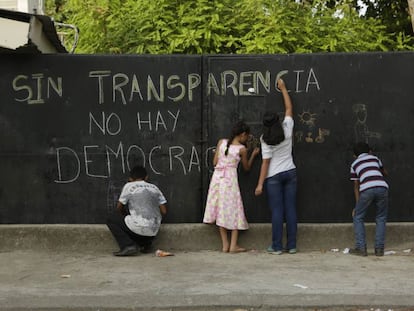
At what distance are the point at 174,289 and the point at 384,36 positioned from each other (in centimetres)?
631

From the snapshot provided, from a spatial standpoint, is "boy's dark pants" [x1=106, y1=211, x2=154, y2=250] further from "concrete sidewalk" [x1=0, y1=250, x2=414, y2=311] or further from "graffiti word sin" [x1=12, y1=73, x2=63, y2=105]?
"graffiti word sin" [x1=12, y1=73, x2=63, y2=105]

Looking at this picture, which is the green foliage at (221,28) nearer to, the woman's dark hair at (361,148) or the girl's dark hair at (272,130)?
the girl's dark hair at (272,130)

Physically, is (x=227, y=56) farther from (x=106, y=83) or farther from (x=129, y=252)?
(x=129, y=252)

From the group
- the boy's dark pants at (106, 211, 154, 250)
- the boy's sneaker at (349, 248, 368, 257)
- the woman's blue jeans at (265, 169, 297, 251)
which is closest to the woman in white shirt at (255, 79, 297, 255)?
the woman's blue jeans at (265, 169, 297, 251)

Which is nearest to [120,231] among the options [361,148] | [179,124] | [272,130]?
[179,124]

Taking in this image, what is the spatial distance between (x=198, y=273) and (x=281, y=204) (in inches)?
55.1

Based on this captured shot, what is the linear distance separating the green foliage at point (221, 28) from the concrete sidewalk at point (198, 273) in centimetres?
302

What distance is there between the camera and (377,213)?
22.9 feet

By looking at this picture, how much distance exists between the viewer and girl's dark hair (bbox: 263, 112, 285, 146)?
697 cm

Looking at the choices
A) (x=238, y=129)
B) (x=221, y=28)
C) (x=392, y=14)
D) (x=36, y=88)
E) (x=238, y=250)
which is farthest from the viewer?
(x=392, y=14)

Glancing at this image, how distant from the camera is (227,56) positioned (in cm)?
738

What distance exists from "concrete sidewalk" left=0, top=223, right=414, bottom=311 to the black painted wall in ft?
0.81

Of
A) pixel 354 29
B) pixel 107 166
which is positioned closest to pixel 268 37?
pixel 354 29

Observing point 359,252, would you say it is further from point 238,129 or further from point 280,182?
point 238,129
